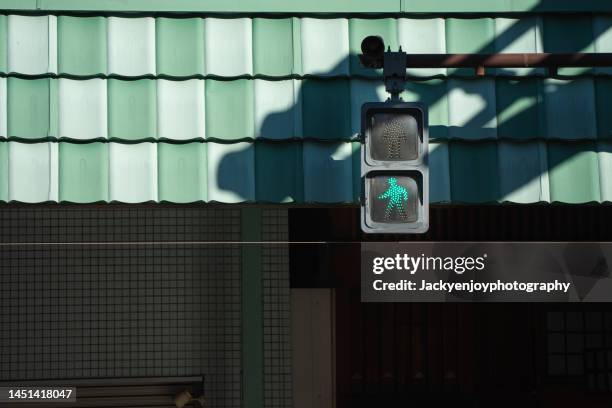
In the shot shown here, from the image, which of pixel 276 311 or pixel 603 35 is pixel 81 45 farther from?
pixel 603 35

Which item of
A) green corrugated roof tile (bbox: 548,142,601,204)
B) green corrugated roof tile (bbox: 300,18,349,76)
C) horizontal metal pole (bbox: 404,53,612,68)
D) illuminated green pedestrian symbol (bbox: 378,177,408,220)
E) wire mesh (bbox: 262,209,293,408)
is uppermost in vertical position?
green corrugated roof tile (bbox: 300,18,349,76)

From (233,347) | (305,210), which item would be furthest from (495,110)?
(233,347)

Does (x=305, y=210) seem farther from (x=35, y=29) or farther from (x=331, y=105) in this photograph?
(x=35, y=29)

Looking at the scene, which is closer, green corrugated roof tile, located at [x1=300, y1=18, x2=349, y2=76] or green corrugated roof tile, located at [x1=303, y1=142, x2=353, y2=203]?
green corrugated roof tile, located at [x1=303, y1=142, x2=353, y2=203]

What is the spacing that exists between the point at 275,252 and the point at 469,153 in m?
2.66

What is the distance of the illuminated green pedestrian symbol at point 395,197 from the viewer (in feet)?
20.6

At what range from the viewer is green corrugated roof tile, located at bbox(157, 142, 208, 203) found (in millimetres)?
7012

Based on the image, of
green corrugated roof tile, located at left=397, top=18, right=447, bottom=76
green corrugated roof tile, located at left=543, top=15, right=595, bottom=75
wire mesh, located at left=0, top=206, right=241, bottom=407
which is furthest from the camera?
wire mesh, located at left=0, top=206, right=241, bottom=407

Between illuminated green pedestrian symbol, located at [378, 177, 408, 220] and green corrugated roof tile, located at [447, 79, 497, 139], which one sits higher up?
green corrugated roof tile, located at [447, 79, 497, 139]

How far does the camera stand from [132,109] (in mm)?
7059

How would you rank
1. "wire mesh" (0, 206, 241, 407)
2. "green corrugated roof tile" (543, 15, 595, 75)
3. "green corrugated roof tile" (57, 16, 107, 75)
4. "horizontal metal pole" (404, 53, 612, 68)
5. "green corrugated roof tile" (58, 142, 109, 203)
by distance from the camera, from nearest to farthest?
"horizontal metal pole" (404, 53, 612, 68) < "green corrugated roof tile" (58, 142, 109, 203) < "green corrugated roof tile" (57, 16, 107, 75) < "green corrugated roof tile" (543, 15, 595, 75) < "wire mesh" (0, 206, 241, 407)

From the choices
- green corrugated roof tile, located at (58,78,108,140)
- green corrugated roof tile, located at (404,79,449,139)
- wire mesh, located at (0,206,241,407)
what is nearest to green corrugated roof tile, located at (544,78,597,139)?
green corrugated roof tile, located at (404,79,449,139)

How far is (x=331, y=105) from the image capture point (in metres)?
7.13

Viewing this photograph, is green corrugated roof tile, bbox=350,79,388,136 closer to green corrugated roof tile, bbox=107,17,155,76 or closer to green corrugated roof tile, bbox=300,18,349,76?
green corrugated roof tile, bbox=300,18,349,76
